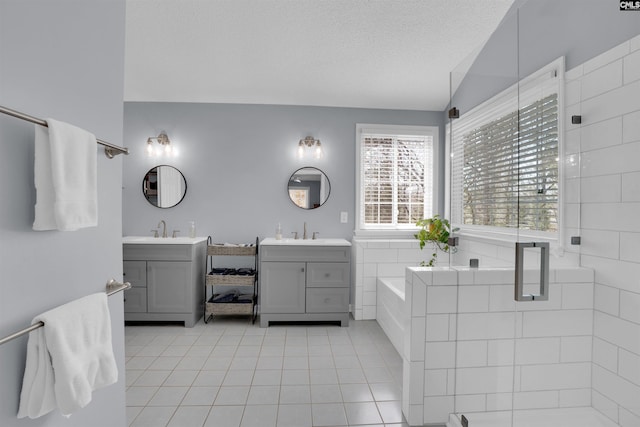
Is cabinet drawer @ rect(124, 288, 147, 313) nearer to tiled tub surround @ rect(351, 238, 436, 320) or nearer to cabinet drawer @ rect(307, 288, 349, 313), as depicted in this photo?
cabinet drawer @ rect(307, 288, 349, 313)

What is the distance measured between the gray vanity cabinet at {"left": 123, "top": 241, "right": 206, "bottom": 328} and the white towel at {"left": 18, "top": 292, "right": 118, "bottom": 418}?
2515mm

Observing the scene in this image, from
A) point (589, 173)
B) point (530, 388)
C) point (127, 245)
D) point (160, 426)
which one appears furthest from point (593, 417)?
point (127, 245)

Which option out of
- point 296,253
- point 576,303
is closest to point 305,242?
point 296,253

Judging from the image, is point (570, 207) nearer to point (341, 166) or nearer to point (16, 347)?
point (16, 347)

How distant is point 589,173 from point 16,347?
7.37 feet

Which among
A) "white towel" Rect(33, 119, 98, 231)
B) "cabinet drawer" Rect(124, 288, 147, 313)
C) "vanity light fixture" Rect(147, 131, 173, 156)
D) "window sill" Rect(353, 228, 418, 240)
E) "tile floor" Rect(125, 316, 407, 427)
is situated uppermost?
"vanity light fixture" Rect(147, 131, 173, 156)

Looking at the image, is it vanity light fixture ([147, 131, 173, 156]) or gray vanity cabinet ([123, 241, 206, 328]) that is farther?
vanity light fixture ([147, 131, 173, 156])

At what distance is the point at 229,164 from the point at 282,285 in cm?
152

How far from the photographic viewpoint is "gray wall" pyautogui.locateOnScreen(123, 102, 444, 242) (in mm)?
3730

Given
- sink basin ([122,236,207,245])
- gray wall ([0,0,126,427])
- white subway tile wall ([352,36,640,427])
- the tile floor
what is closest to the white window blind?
the tile floor

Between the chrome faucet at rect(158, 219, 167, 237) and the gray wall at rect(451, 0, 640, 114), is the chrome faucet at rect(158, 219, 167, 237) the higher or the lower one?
the lower one

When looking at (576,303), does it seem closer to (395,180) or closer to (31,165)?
(31,165)

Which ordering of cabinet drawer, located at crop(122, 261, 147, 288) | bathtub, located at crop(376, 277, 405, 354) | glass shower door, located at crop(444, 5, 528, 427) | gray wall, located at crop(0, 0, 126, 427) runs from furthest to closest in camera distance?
cabinet drawer, located at crop(122, 261, 147, 288), bathtub, located at crop(376, 277, 405, 354), glass shower door, located at crop(444, 5, 528, 427), gray wall, located at crop(0, 0, 126, 427)

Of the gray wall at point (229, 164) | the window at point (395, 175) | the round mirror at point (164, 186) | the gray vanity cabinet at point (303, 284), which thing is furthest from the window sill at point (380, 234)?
the round mirror at point (164, 186)
